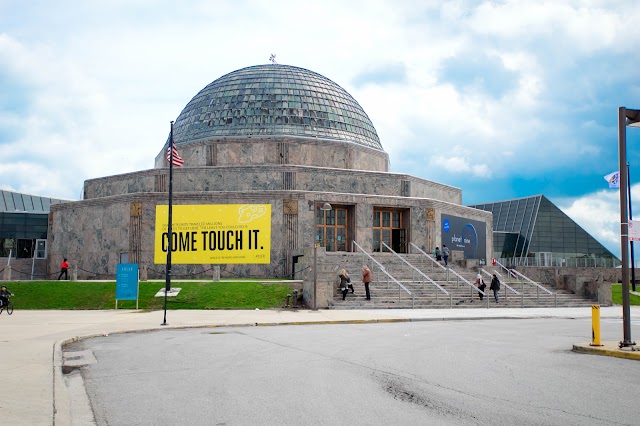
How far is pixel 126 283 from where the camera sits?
1527 centimetres

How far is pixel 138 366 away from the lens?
6.57 m

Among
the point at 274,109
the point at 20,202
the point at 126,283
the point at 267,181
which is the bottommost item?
the point at 126,283

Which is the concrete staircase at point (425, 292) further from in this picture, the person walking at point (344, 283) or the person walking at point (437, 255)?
the person walking at point (437, 255)

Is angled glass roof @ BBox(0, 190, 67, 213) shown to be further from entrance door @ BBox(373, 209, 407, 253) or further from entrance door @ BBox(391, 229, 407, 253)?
entrance door @ BBox(391, 229, 407, 253)

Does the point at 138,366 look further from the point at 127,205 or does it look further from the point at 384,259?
the point at 127,205

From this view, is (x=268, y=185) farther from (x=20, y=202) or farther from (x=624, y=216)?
(x=20, y=202)

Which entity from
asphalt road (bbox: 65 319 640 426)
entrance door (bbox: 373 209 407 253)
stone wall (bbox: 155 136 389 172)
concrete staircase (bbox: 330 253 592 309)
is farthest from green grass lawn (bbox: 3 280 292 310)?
stone wall (bbox: 155 136 389 172)

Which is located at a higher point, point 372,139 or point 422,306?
point 372,139

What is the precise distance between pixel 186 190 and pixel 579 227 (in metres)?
26.8

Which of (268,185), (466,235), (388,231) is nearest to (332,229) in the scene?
(388,231)

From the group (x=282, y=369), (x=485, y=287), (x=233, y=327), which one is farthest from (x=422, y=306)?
(x=282, y=369)

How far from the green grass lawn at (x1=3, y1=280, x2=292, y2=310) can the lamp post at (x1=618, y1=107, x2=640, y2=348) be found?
30.0 ft

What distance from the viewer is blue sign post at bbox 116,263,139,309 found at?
15156mm

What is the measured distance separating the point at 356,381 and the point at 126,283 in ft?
35.9
